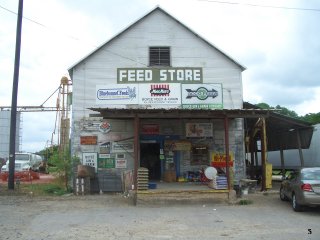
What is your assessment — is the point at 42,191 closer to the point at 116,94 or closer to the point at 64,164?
the point at 64,164

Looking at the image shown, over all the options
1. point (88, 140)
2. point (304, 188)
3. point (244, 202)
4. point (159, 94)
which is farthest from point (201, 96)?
point (304, 188)

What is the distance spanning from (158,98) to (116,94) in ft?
6.57

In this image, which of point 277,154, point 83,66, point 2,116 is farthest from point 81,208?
point 2,116

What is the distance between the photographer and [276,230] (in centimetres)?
1114

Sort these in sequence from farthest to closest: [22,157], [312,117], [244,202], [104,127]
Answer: [312,117] → [22,157] → [104,127] → [244,202]

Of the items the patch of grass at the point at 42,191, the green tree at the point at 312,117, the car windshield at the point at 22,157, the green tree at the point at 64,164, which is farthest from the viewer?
the green tree at the point at 312,117

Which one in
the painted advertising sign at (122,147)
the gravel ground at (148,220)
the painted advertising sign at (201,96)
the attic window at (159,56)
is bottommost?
the gravel ground at (148,220)

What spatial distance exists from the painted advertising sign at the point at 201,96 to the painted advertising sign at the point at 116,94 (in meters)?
2.38

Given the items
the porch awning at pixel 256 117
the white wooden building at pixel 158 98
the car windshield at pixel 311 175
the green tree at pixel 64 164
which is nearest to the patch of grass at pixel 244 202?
the car windshield at pixel 311 175

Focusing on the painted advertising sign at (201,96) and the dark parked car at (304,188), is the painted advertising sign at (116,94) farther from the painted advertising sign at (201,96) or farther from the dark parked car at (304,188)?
the dark parked car at (304,188)

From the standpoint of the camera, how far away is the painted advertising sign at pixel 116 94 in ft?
69.7

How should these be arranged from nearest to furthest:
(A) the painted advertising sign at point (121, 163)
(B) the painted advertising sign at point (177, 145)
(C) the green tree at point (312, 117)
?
(A) the painted advertising sign at point (121, 163) < (B) the painted advertising sign at point (177, 145) < (C) the green tree at point (312, 117)

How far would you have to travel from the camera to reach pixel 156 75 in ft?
70.7

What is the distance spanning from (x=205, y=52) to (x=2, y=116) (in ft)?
95.2
